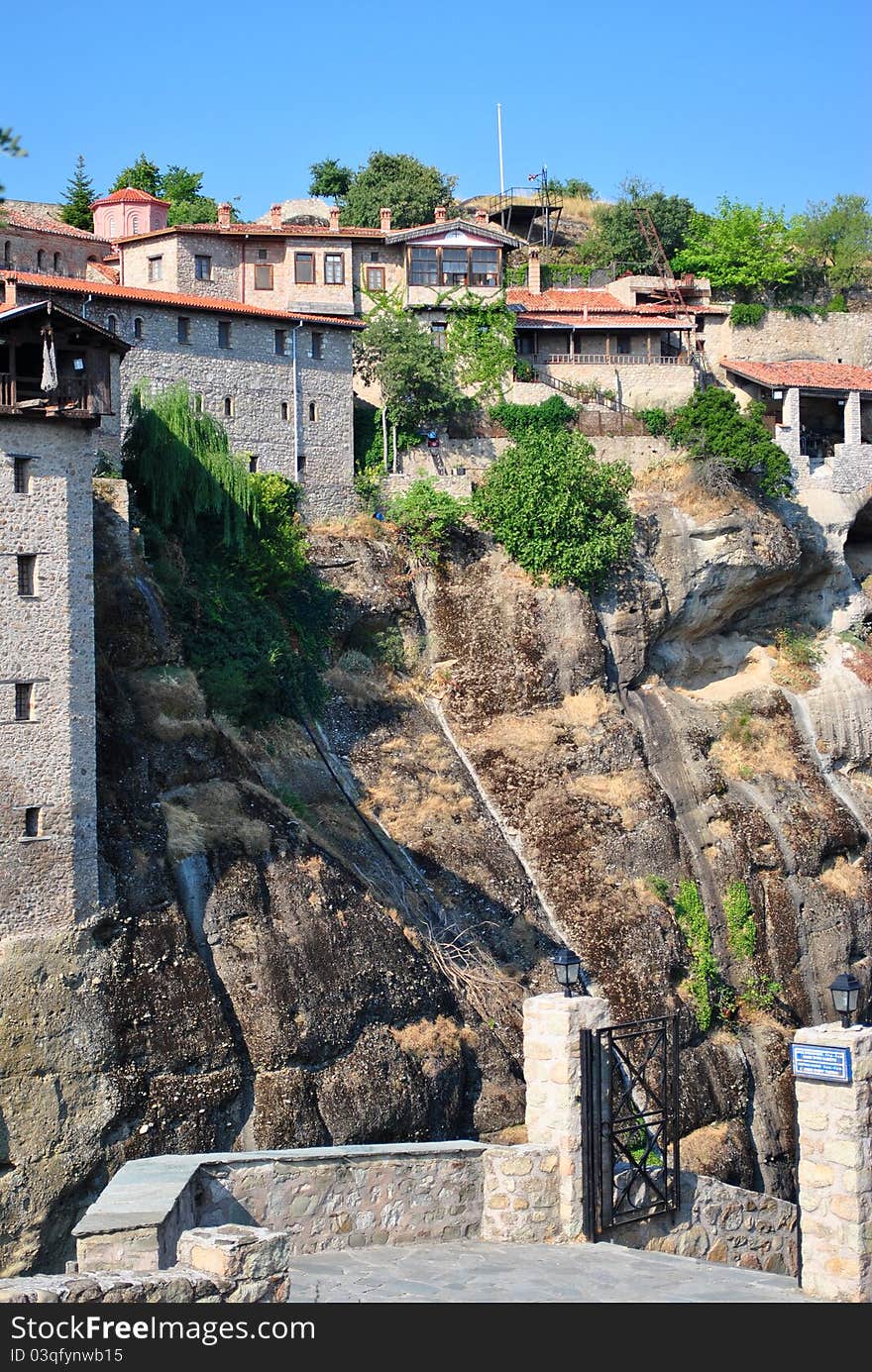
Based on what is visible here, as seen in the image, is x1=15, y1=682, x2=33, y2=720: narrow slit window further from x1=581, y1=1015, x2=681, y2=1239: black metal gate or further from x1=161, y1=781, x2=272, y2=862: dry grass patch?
x1=581, y1=1015, x2=681, y2=1239: black metal gate

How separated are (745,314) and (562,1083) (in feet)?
145

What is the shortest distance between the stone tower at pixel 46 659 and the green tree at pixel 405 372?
19403mm

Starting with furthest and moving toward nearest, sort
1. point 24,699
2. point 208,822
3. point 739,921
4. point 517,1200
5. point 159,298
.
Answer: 1. point 739,921
2. point 159,298
3. point 208,822
4. point 24,699
5. point 517,1200

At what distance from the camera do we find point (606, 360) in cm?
5597

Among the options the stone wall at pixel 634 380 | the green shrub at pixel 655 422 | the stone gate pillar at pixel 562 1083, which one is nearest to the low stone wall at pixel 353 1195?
the stone gate pillar at pixel 562 1083

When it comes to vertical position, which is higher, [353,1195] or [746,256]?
[746,256]

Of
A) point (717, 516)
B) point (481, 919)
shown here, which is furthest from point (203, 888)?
point (717, 516)

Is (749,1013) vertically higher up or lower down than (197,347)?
lower down

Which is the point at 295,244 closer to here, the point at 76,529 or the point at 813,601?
the point at 813,601

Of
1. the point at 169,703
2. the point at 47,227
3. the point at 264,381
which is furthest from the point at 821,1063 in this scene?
the point at 47,227

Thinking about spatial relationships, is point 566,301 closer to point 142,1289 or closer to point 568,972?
point 568,972

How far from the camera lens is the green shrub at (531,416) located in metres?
52.2

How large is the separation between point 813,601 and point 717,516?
5848 mm

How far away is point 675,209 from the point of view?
68.7 m
